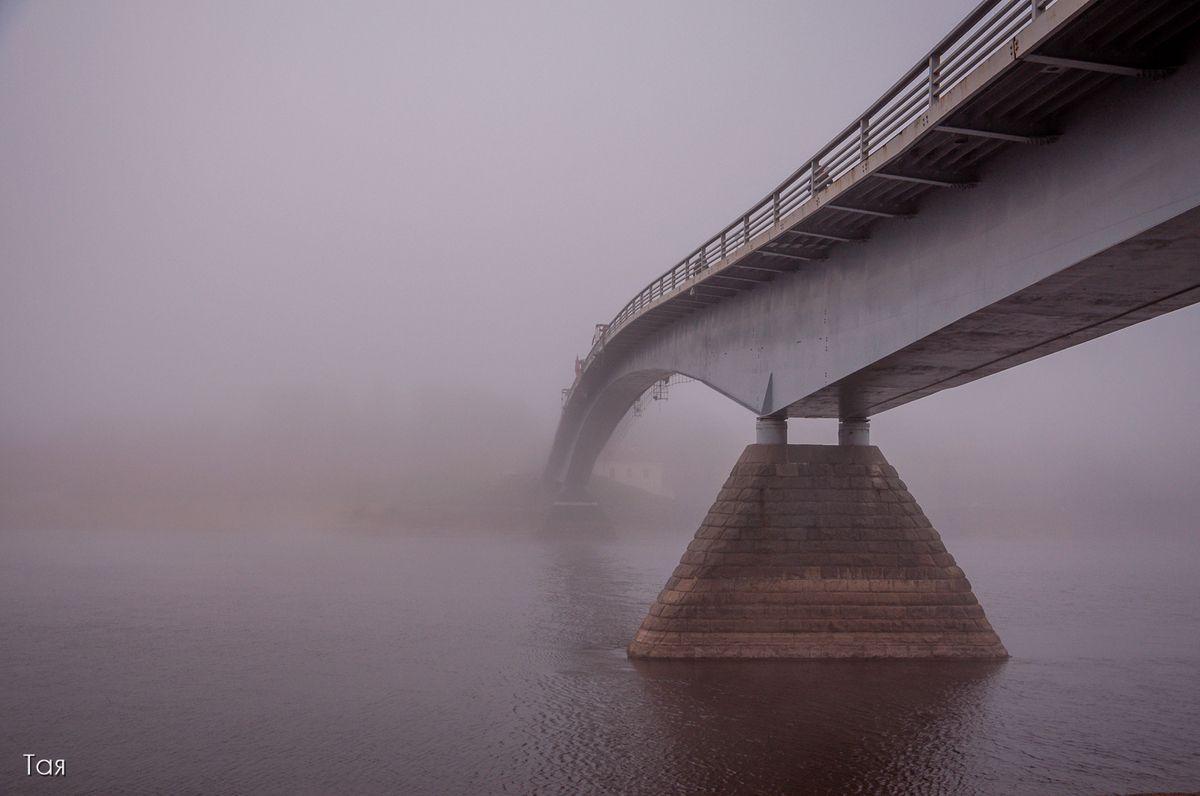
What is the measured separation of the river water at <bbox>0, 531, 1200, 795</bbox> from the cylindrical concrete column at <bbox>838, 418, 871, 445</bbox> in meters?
6.07

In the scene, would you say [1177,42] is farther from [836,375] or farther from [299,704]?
[299,704]

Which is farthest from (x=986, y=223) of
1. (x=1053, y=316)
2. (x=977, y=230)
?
(x=1053, y=316)

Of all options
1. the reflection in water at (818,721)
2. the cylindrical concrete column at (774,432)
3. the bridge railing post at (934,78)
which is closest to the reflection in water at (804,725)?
the reflection in water at (818,721)

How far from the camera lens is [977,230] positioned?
1538 centimetres

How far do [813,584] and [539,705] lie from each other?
6931 mm

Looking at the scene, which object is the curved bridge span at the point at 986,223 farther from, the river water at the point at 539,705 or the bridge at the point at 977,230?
the river water at the point at 539,705

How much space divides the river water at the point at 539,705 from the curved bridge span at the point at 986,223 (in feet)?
23.4

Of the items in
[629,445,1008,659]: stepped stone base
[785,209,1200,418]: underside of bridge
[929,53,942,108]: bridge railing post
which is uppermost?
[929,53,942,108]: bridge railing post

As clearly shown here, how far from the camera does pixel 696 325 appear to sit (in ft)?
102

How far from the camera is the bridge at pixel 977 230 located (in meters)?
11.2

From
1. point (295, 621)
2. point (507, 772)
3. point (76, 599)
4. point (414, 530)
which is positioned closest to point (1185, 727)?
point (507, 772)

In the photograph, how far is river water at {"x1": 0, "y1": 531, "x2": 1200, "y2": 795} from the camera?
51.4ft

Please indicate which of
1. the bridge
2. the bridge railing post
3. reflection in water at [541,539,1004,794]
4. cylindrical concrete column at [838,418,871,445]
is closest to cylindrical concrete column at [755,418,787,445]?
→ the bridge

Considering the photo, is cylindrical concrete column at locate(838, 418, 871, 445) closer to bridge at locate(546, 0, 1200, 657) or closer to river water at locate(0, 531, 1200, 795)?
bridge at locate(546, 0, 1200, 657)
